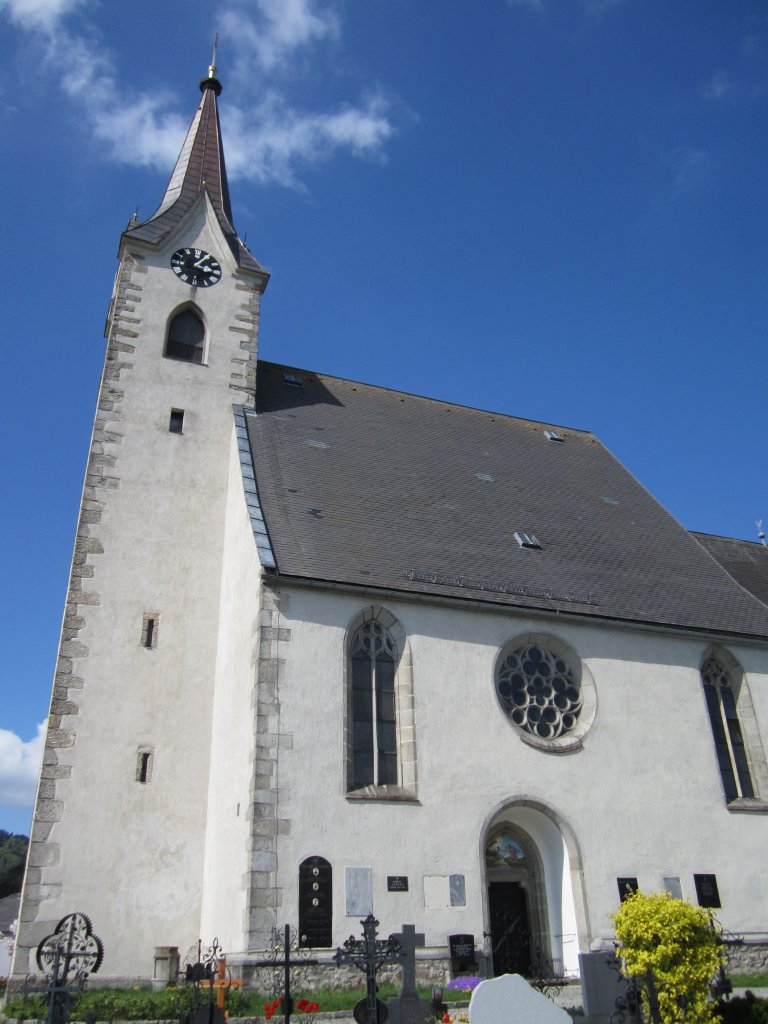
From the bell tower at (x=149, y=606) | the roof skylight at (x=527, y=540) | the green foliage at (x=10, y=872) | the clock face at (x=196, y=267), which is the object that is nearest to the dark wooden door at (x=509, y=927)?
the bell tower at (x=149, y=606)

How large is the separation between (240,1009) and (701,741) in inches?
353

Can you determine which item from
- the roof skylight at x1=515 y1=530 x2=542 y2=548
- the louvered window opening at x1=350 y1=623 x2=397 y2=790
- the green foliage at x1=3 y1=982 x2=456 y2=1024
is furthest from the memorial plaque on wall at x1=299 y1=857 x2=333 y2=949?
the roof skylight at x1=515 y1=530 x2=542 y2=548

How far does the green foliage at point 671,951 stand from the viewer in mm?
9094

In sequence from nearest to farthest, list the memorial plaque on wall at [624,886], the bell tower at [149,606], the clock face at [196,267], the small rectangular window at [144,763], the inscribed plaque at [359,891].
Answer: the inscribed plaque at [359,891] → the memorial plaque on wall at [624,886] → the bell tower at [149,606] → the small rectangular window at [144,763] → the clock face at [196,267]

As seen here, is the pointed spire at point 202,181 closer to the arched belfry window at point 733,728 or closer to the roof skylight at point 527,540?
the roof skylight at point 527,540

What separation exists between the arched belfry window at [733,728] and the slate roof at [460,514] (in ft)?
2.72

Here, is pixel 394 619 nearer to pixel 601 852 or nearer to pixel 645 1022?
pixel 601 852

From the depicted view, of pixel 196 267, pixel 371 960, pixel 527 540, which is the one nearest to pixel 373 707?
pixel 371 960

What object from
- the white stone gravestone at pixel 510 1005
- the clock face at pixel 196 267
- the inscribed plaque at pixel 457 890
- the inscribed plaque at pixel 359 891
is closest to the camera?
the white stone gravestone at pixel 510 1005

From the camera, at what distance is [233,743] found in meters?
14.2

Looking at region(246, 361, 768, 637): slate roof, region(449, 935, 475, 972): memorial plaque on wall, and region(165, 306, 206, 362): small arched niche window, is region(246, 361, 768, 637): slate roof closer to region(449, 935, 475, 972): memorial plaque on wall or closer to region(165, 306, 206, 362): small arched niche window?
region(165, 306, 206, 362): small arched niche window

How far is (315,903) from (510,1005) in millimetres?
5789

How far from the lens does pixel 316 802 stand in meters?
12.8

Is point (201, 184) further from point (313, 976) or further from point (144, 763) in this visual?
point (313, 976)
